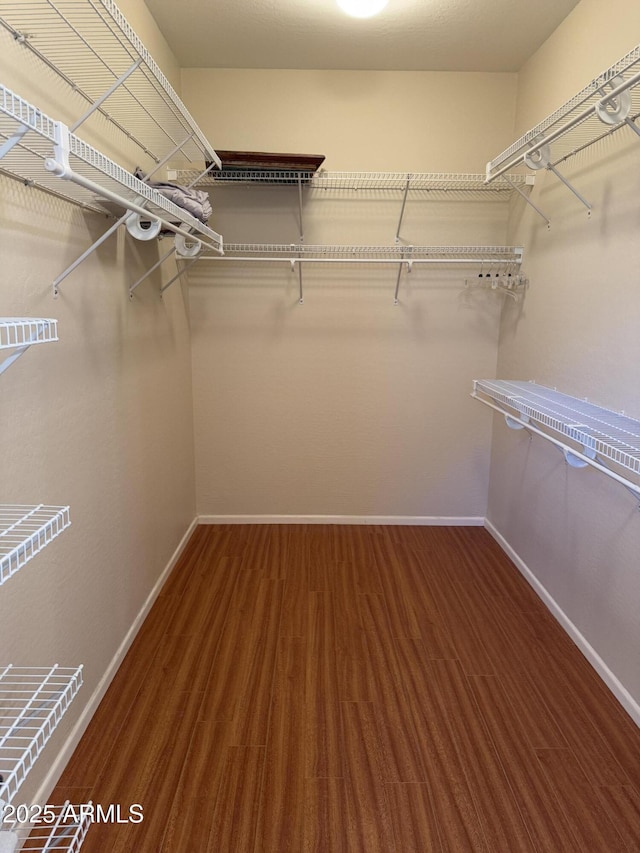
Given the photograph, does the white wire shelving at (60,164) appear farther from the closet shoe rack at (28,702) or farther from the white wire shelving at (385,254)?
the white wire shelving at (385,254)

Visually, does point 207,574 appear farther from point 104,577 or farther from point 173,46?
point 173,46

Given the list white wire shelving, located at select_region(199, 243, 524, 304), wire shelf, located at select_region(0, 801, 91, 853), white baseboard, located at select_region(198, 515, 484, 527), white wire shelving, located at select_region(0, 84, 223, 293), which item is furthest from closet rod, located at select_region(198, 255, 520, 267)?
wire shelf, located at select_region(0, 801, 91, 853)

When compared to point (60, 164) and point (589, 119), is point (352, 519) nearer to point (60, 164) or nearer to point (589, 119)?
point (589, 119)

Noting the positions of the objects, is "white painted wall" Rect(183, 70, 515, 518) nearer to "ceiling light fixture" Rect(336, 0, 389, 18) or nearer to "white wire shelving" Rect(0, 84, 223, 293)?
"ceiling light fixture" Rect(336, 0, 389, 18)

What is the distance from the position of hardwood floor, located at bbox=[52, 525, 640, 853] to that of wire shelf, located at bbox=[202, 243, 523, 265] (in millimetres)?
1757

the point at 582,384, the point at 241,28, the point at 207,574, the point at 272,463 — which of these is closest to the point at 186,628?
the point at 207,574

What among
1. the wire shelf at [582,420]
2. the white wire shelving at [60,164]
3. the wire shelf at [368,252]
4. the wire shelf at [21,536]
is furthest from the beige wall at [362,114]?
the wire shelf at [21,536]

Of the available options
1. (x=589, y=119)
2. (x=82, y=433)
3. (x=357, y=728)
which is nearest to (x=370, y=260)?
(x=589, y=119)

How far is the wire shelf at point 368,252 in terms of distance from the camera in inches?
116

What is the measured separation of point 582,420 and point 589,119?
1106 millimetres

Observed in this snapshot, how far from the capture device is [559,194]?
239 centimetres

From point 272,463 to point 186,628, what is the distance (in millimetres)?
1239

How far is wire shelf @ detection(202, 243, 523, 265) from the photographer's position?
2955 millimetres

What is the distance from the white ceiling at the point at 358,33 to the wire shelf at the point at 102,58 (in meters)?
0.56
